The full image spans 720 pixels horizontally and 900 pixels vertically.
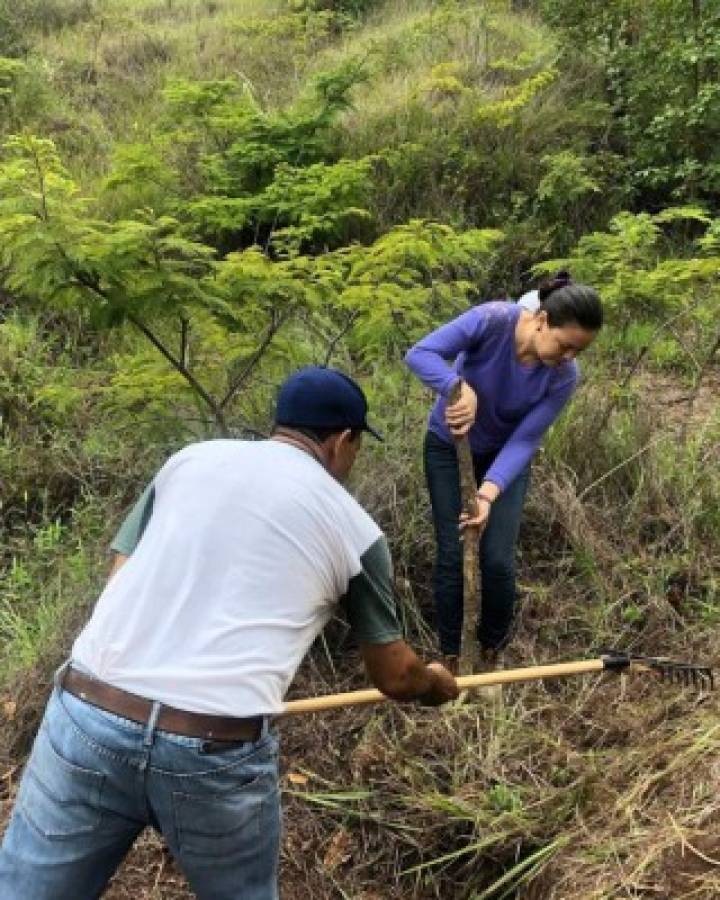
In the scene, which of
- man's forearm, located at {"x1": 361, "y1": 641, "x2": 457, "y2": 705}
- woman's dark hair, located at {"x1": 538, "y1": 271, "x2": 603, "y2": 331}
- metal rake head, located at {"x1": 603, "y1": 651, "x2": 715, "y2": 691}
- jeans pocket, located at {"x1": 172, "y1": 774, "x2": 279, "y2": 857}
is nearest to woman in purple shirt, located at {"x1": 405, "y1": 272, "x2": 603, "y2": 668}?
woman's dark hair, located at {"x1": 538, "y1": 271, "x2": 603, "y2": 331}

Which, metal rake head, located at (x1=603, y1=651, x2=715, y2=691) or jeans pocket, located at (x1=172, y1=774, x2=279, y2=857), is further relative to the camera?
metal rake head, located at (x1=603, y1=651, x2=715, y2=691)

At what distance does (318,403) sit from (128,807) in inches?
36.3

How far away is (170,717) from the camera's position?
6.21ft

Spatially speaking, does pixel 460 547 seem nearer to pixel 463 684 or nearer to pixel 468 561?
pixel 468 561

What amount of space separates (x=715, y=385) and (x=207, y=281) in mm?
3337

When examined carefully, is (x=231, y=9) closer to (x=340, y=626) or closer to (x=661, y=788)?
(x=340, y=626)

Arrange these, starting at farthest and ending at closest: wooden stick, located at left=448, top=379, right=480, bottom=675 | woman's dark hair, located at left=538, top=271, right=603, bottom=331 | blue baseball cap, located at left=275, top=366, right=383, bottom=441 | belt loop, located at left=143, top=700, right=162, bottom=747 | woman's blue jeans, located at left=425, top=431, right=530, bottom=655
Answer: woman's blue jeans, located at left=425, top=431, right=530, bottom=655, wooden stick, located at left=448, top=379, right=480, bottom=675, woman's dark hair, located at left=538, top=271, right=603, bottom=331, blue baseball cap, located at left=275, top=366, right=383, bottom=441, belt loop, located at left=143, top=700, right=162, bottom=747

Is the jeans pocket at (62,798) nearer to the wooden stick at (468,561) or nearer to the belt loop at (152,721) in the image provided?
the belt loop at (152,721)

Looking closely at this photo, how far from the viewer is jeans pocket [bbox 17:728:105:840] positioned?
6.45 feet

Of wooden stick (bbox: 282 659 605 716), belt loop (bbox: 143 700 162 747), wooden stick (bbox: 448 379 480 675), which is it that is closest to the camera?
belt loop (bbox: 143 700 162 747)

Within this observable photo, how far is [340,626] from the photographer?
3.82 m

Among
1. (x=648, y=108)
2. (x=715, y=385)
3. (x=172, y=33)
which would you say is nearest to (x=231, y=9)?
(x=172, y=33)

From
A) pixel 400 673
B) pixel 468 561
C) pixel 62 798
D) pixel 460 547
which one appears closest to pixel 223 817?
pixel 62 798

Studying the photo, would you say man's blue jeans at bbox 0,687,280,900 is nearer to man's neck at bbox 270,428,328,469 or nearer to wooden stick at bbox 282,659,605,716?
wooden stick at bbox 282,659,605,716
